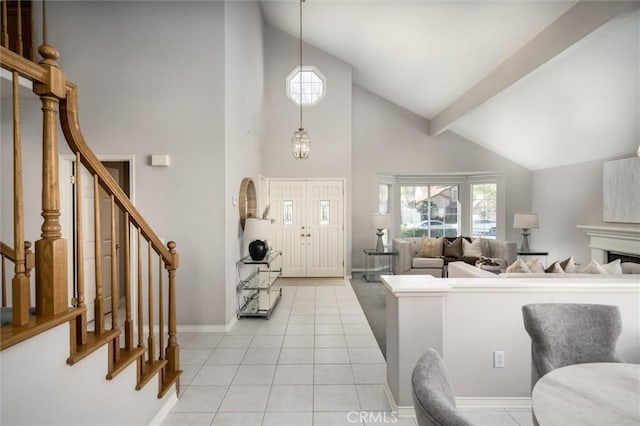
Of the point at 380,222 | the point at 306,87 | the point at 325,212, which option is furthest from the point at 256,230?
the point at 306,87

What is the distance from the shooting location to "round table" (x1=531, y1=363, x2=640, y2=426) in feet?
3.44

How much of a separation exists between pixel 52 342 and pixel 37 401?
211 millimetres

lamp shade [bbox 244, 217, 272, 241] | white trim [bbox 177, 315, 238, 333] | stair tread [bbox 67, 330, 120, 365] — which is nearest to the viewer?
stair tread [bbox 67, 330, 120, 365]

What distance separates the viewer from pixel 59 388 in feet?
4.59

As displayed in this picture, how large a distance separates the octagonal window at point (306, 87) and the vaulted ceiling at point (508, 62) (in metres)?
0.56

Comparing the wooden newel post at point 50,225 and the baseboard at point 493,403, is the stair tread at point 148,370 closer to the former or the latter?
the wooden newel post at point 50,225

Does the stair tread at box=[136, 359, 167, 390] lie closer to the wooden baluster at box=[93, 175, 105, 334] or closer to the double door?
the wooden baluster at box=[93, 175, 105, 334]

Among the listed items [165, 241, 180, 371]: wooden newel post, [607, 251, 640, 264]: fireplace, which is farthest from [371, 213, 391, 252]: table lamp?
[165, 241, 180, 371]: wooden newel post

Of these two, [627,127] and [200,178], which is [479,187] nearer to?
[627,127]

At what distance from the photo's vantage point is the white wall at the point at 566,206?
5.39 meters

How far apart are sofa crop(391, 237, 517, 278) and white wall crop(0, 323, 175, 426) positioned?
15.8 ft

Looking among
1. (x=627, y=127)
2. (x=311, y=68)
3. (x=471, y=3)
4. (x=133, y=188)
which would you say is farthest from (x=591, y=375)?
(x=311, y=68)

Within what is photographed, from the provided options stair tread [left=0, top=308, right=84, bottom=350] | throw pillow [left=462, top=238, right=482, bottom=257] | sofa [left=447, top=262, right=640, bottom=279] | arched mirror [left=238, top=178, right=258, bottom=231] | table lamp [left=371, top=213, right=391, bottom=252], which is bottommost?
throw pillow [left=462, top=238, right=482, bottom=257]

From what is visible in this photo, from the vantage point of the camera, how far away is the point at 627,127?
431 cm
